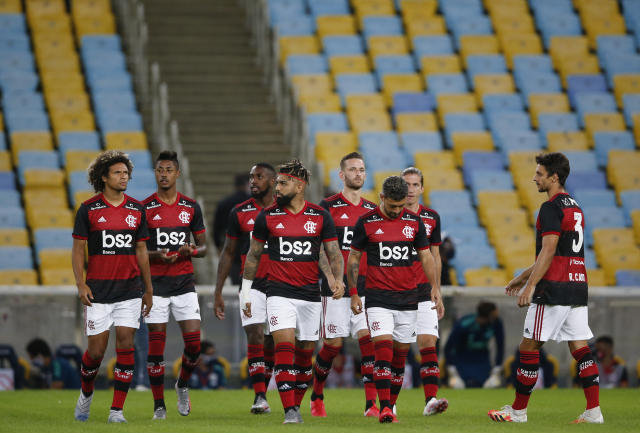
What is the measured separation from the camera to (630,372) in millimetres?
16281

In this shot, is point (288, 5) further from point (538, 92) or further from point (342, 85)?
point (538, 92)

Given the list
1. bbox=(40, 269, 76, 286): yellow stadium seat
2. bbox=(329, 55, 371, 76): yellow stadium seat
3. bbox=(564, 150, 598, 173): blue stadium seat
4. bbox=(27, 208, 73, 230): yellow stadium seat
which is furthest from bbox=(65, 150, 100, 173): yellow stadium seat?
bbox=(564, 150, 598, 173): blue stadium seat

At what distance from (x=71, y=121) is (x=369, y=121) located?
5.28 metres

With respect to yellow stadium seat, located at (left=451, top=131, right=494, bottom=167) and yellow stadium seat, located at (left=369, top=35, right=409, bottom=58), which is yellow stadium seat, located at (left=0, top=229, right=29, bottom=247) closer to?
yellow stadium seat, located at (left=451, top=131, right=494, bottom=167)

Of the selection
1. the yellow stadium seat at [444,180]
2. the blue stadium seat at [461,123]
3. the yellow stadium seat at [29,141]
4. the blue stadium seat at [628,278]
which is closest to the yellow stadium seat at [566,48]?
the blue stadium seat at [461,123]

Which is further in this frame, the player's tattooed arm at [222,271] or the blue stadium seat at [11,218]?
the blue stadium seat at [11,218]

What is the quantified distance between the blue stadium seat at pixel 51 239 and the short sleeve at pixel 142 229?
721 cm

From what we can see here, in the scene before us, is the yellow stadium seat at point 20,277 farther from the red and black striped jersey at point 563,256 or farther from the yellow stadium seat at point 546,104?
the yellow stadium seat at point 546,104

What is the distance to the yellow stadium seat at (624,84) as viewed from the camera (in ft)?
72.0

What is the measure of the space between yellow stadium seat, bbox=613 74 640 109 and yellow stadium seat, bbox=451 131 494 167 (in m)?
3.00

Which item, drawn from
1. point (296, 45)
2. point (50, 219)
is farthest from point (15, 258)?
point (296, 45)

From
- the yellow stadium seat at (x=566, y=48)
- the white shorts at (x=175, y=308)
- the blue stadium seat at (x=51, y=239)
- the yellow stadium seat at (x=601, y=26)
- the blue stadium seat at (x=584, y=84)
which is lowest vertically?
the white shorts at (x=175, y=308)

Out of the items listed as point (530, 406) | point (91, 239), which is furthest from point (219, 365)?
point (91, 239)

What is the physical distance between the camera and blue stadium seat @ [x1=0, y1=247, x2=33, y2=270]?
55.1ft
